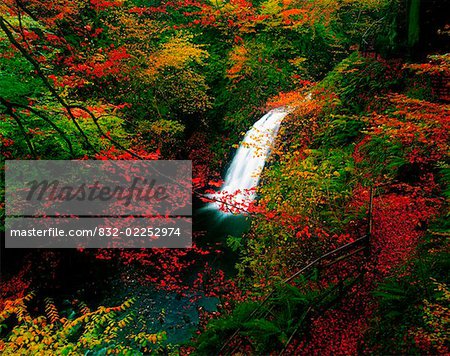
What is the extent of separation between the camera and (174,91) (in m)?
14.3

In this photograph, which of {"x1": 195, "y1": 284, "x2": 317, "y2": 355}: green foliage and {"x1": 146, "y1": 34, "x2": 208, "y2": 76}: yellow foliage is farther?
{"x1": 146, "y1": 34, "x2": 208, "y2": 76}: yellow foliage

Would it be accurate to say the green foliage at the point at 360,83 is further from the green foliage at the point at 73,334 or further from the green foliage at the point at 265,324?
the green foliage at the point at 73,334

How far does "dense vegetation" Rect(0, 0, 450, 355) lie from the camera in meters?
4.07

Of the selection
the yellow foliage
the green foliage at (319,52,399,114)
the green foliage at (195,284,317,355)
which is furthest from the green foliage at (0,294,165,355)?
the yellow foliage

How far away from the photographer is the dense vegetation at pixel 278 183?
407cm

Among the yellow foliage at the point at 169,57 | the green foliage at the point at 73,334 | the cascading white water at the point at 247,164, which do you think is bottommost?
the green foliage at the point at 73,334

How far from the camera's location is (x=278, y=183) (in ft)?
25.6

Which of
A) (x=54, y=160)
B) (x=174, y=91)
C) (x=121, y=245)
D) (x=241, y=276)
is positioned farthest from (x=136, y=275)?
(x=174, y=91)

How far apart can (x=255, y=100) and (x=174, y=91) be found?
15.7 feet

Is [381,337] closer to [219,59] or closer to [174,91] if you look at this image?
[174,91]

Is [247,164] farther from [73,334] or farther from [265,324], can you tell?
[265,324]

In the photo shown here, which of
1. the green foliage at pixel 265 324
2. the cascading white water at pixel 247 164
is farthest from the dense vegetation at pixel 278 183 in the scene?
the cascading white water at pixel 247 164

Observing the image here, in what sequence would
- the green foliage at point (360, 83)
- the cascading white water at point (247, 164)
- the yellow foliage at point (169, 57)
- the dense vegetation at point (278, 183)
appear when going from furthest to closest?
the cascading white water at point (247, 164) < the yellow foliage at point (169, 57) < the green foliage at point (360, 83) < the dense vegetation at point (278, 183)

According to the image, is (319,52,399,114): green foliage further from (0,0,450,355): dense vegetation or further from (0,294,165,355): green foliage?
(0,294,165,355): green foliage
